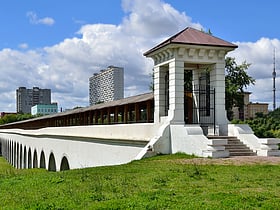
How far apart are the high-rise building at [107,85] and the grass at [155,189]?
56710mm

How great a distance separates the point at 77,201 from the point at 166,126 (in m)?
7.42

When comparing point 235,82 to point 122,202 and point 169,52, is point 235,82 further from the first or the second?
point 122,202

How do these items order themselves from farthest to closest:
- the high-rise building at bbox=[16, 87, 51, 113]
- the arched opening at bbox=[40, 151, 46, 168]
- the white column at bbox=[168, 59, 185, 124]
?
the high-rise building at bbox=[16, 87, 51, 113] → the arched opening at bbox=[40, 151, 46, 168] → the white column at bbox=[168, 59, 185, 124]

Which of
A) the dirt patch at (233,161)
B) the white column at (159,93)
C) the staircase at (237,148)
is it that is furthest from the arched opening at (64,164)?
the dirt patch at (233,161)

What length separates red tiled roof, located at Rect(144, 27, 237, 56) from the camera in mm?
13812

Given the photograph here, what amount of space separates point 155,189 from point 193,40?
26.5ft

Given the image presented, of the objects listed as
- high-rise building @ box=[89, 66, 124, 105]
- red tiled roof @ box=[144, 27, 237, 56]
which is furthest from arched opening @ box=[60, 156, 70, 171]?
high-rise building @ box=[89, 66, 124, 105]

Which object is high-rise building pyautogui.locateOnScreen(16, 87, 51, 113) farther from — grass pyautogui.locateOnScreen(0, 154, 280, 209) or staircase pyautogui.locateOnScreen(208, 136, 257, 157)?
grass pyautogui.locateOnScreen(0, 154, 280, 209)

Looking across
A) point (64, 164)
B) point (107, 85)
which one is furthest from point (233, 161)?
point (107, 85)

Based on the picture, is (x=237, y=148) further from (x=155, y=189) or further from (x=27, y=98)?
(x=27, y=98)

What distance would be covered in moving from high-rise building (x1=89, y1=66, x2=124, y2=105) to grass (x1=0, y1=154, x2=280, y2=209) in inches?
2233

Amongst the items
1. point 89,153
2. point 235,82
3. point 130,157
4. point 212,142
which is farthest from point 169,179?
point 235,82

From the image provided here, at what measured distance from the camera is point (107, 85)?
74.3 meters

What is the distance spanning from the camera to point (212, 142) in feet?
38.5
